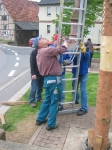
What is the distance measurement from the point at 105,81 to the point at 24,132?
7.26 ft

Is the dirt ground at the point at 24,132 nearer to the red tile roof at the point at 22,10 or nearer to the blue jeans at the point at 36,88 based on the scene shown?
the blue jeans at the point at 36,88

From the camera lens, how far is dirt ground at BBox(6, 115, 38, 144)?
4109 millimetres

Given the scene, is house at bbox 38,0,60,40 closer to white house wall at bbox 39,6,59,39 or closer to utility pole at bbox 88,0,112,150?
white house wall at bbox 39,6,59,39

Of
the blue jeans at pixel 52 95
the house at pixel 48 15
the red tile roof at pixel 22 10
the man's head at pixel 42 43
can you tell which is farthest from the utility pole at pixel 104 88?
the red tile roof at pixel 22 10

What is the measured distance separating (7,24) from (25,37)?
13.8ft

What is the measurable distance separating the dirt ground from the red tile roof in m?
37.1

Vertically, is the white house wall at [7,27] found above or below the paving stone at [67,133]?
above

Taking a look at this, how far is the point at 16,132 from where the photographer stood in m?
4.38

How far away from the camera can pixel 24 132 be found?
4.38m

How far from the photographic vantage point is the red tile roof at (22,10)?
132 ft

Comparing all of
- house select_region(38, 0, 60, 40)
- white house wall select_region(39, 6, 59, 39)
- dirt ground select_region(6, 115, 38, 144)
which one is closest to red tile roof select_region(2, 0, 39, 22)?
white house wall select_region(39, 6, 59, 39)

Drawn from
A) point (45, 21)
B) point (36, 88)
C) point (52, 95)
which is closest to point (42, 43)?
point (52, 95)

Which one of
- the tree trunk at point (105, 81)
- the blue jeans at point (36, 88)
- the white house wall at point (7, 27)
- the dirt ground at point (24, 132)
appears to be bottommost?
the dirt ground at point (24, 132)

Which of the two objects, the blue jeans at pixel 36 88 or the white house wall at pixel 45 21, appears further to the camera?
the white house wall at pixel 45 21
